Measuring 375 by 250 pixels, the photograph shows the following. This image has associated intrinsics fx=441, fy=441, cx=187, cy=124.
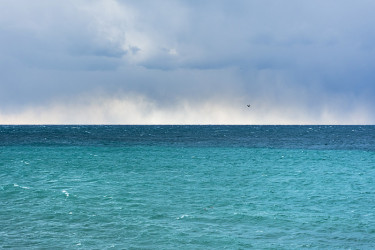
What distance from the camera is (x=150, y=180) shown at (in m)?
48.6

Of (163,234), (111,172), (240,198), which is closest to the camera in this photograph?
(163,234)

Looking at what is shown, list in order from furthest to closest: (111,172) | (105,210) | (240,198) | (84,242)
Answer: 1. (111,172)
2. (240,198)
3. (105,210)
4. (84,242)

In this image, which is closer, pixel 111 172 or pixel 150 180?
pixel 150 180

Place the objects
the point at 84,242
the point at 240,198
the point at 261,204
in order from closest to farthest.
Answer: the point at 84,242 → the point at 261,204 → the point at 240,198

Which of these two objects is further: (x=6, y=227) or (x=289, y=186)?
(x=289, y=186)

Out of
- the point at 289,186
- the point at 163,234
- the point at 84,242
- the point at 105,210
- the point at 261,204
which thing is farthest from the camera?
the point at 289,186

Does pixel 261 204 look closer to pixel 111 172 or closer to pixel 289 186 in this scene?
pixel 289 186

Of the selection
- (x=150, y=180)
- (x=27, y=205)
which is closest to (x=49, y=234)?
(x=27, y=205)

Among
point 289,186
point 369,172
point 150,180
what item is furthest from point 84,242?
point 369,172

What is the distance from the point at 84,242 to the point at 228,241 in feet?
28.3

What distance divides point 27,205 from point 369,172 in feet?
138

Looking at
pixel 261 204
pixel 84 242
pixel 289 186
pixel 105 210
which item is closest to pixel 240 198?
pixel 261 204

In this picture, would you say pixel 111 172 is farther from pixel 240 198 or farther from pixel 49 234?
pixel 49 234

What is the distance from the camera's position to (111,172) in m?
54.9
